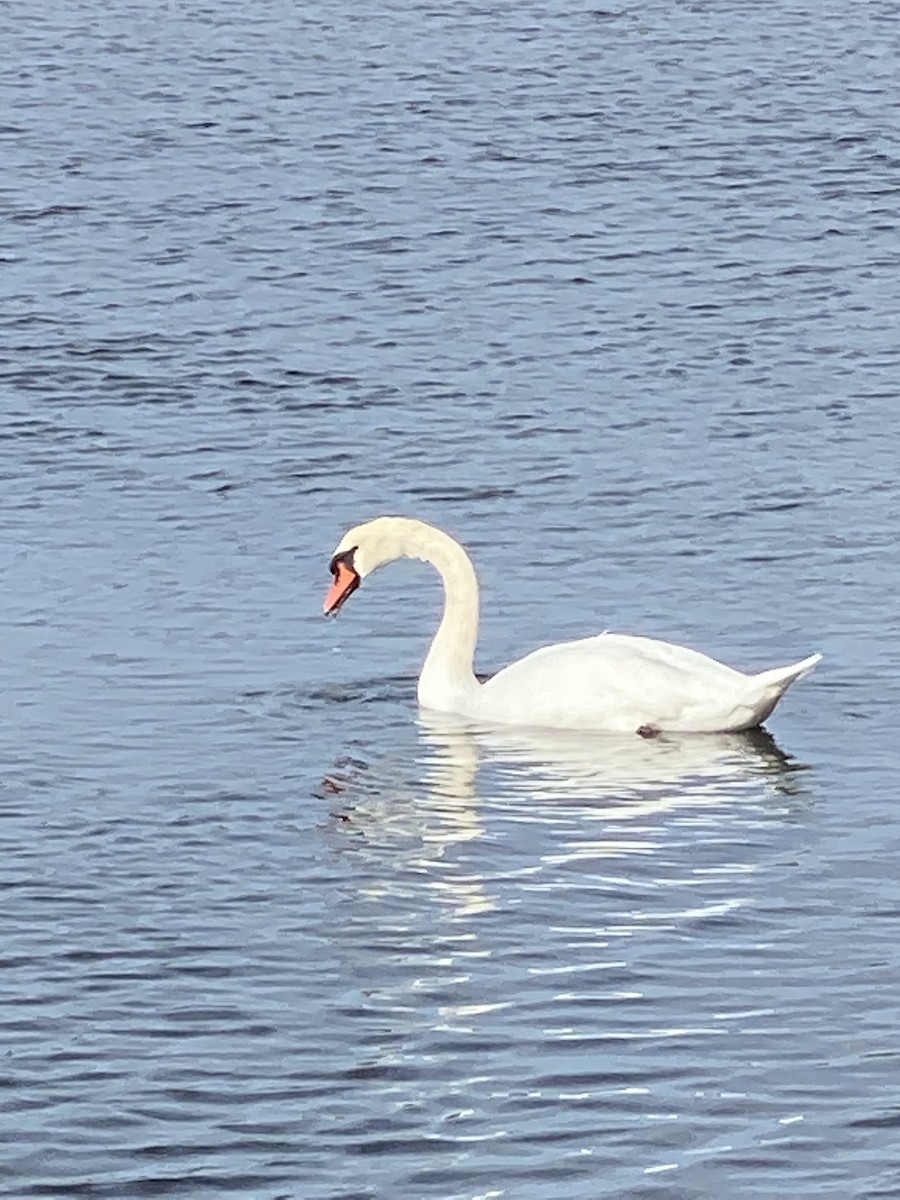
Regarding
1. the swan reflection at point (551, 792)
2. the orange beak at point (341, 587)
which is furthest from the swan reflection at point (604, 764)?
the orange beak at point (341, 587)

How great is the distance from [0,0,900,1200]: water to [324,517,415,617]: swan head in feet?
→ 1.20

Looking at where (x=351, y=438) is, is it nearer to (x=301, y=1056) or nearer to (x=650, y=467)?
(x=650, y=467)

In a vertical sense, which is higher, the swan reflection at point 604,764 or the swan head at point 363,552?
the swan head at point 363,552

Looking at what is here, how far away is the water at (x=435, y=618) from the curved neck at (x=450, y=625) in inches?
9.6

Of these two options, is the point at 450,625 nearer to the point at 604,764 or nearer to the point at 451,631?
the point at 451,631

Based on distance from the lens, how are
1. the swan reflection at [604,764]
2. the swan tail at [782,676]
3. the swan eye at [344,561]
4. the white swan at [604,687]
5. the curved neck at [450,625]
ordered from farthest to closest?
the swan eye at [344,561], the curved neck at [450,625], the white swan at [604,687], the swan tail at [782,676], the swan reflection at [604,764]

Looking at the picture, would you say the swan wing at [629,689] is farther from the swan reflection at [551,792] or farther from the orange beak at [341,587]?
the orange beak at [341,587]

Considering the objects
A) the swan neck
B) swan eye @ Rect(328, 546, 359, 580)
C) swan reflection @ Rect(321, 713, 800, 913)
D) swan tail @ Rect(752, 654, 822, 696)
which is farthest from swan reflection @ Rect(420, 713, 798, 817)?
swan eye @ Rect(328, 546, 359, 580)

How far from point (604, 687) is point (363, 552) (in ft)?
5.74

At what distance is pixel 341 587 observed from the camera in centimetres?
1559

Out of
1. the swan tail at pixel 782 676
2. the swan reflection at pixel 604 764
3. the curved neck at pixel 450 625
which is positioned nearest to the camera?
the swan reflection at pixel 604 764

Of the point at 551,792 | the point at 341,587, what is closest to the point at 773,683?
the point at 551,792

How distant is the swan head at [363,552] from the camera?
15602 mm

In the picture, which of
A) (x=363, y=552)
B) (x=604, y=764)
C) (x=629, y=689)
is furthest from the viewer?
(x=363, y=552)
